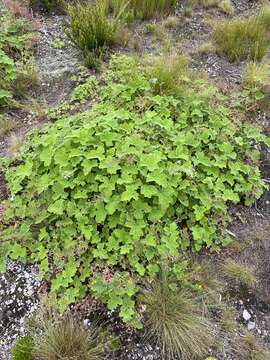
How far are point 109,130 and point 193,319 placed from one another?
1.65 metres

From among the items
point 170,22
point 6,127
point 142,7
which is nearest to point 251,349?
point 6,127

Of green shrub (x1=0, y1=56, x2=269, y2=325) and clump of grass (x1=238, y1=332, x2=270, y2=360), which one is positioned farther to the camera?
green shrub (x1=0, y1=56, x2=269, y2=325)

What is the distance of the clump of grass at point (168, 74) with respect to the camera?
4043 mm

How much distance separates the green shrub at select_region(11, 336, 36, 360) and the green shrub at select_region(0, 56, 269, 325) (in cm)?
38

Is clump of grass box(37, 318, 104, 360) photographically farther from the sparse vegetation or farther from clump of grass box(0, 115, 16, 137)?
the sparse vegetation

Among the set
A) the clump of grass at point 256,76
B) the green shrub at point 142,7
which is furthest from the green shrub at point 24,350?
the green shrub at point 142,7

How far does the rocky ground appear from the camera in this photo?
A: 2.82 m

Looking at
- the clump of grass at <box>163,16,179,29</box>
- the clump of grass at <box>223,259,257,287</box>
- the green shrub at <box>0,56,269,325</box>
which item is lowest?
the clump of grass at <box>223,259,257,287</box>

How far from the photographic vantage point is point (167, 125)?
3.48 meters

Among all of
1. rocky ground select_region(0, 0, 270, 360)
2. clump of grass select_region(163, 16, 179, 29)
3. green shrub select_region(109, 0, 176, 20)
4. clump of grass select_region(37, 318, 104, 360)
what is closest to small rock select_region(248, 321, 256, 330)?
rocky ground select_region(0, 0, 270, 360)

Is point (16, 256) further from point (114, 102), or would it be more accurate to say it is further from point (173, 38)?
point (173, 38)

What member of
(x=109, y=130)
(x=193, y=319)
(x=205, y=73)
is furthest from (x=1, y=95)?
(x=193, y=319)

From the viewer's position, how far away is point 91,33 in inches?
186

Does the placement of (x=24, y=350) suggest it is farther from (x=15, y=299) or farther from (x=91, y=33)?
(x=91, y=33)
